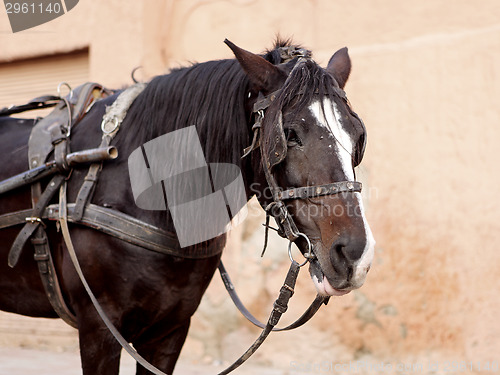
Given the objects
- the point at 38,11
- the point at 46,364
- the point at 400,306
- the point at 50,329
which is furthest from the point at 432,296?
the point at 38,11

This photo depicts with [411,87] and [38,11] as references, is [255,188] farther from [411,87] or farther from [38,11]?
[38,11]

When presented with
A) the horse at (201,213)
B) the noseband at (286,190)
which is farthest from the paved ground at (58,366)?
the noseband at (286,190)

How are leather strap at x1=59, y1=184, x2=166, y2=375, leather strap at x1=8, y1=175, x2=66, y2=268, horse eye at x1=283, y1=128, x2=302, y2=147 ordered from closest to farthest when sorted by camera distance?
horse eye at x1=283, y1=128, x2=302, y2=147
leather strap at x1=59, y1=184, x2=166, y2=375
leather strap at x1=8, y1=175, x2=66, y2=268

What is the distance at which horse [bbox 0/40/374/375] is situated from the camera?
187 cm

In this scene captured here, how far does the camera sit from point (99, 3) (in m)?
5.99

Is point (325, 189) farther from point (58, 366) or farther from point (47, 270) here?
point (58, 366)

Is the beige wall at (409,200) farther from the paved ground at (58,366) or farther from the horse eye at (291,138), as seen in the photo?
the horse eye at (291,138)

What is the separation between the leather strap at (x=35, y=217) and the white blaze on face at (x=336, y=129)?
1.15m

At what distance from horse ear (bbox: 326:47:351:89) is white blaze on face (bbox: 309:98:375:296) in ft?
0.95

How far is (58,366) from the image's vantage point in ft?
16.8

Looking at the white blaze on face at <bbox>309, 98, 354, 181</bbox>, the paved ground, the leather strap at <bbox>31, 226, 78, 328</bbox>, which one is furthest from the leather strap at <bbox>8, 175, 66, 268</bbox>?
the paved ground

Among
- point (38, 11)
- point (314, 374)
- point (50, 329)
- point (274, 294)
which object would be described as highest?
point (38, 11)

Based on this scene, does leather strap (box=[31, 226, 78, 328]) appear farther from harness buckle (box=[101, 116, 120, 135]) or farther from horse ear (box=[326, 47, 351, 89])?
horse ear (box=[326, 47, 351, 89])

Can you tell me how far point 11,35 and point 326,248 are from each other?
19.0 feet
